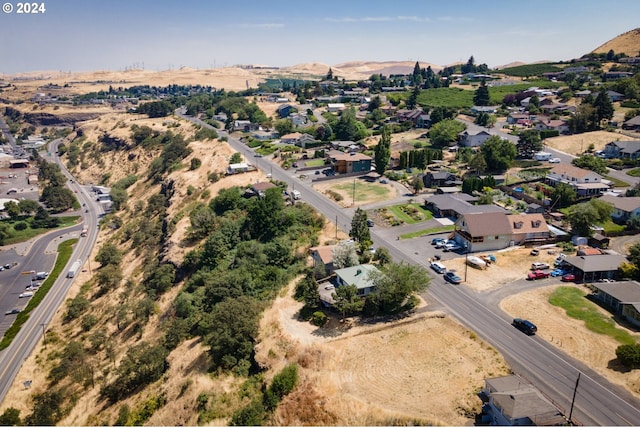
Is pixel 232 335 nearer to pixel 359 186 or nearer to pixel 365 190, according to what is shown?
pixel 365 190

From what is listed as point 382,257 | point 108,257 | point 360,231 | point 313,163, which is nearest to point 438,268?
point 382,257

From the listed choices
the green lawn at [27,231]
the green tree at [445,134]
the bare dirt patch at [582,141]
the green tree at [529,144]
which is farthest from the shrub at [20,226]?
the bare dirt patch at [582,141]

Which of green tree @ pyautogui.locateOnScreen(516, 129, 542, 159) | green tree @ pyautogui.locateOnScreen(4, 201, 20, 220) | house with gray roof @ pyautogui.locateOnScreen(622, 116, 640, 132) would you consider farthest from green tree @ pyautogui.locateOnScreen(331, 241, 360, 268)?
green tree @ pyautogui.locateOnScreen(4, 201, 20, 220)

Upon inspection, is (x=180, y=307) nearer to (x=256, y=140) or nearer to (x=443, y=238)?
(x=443, y=238)

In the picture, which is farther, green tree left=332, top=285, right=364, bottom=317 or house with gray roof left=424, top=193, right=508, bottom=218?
house with gray roof left=424, top=193, right=508, bottom=218

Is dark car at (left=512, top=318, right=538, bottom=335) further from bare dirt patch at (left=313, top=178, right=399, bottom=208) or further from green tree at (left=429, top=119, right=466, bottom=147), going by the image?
green tree at (left=429, top=119, right=466, bottom=147)

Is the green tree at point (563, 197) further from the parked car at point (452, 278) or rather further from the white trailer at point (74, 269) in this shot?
the white trailer at point (74, 269)

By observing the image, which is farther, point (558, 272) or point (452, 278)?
point (558, 272)
